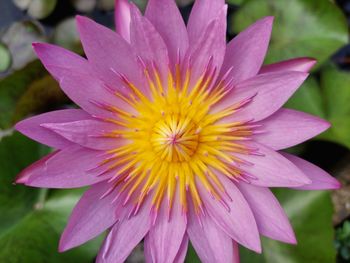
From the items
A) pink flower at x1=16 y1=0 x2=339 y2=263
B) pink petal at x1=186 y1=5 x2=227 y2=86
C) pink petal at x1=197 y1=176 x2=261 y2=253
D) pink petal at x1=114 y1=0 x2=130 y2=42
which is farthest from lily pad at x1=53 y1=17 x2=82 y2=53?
pink petal at x1=197 y1=176 x2=261 y2=253

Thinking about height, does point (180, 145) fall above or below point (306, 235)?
above

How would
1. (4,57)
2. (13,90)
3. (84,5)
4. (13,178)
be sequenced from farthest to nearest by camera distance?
(84,5) → (4,57) → (13,90) → (13,178)

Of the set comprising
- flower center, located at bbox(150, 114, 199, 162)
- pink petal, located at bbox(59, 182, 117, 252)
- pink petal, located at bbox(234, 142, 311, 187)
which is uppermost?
flower center, located at bbox(150, 114, 199, 162)

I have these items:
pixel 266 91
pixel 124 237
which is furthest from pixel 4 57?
pixel 266 91

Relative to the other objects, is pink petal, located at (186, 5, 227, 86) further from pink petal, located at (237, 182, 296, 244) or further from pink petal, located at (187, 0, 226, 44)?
pink petal, located at (237, 182, 296, 244)

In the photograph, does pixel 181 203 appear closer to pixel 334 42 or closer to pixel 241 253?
pixel 241 253

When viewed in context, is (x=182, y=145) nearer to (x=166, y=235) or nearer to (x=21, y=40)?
(x=166, y=235)

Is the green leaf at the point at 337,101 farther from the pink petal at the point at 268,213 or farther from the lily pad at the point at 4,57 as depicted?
the lily pad at the point at 4,57
